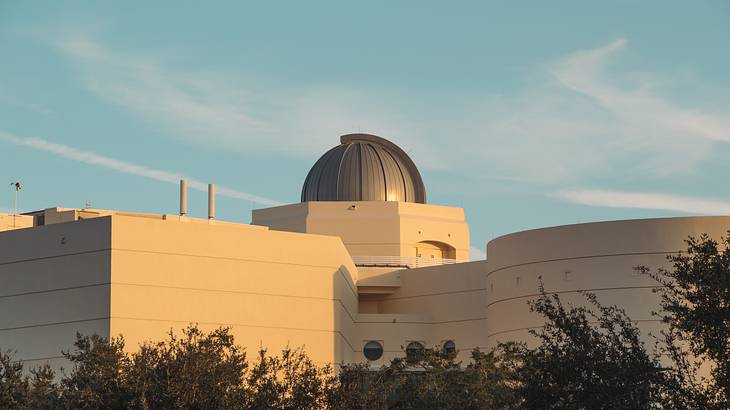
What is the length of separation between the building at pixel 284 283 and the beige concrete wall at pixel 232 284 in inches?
1.9

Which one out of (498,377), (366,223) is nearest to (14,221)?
(366,223)

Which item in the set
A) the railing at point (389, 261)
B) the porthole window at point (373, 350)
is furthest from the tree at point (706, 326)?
the railing at point (389, 261)

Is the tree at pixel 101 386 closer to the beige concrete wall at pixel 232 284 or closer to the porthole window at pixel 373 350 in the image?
the beige concrete wall at pixel 232 284

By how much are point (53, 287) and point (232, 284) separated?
21.8ft

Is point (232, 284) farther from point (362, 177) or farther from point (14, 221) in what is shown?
point (14, 221)

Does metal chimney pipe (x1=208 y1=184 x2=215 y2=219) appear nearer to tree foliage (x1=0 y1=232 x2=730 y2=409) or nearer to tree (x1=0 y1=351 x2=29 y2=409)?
tree foliage (x1=0 y1=232 x2=730 y2=409)

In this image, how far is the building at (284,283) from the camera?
158 feet

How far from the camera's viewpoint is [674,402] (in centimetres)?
2256

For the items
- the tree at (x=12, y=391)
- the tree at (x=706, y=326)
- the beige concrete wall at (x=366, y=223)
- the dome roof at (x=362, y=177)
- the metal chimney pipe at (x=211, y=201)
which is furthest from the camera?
the dome roof at (x=362, y=177)

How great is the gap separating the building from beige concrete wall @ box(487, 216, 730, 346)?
0.15 feet

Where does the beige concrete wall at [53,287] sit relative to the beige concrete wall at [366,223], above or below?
below

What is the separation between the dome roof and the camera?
6756 cm

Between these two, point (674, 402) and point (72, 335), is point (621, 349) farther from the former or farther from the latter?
point (72, 335)

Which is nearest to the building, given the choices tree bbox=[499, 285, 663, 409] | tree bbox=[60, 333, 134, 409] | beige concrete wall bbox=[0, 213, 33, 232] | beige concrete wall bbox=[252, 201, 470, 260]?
beige concrete wall bbox=[0, 213, 33, 232]
